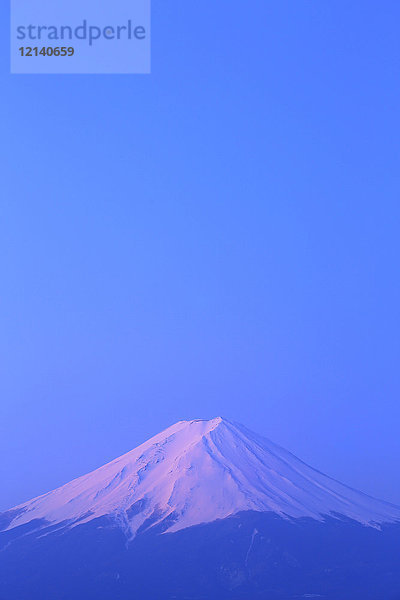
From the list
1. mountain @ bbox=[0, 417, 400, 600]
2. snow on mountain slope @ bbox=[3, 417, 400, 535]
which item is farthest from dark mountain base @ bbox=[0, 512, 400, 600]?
snow on mountain slope @ bbox=[3, 417, 400, 535]

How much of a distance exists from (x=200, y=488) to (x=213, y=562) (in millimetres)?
3226

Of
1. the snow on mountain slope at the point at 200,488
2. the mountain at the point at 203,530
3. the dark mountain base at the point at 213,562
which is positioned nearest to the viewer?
the dark mountain base at the point at 213,562

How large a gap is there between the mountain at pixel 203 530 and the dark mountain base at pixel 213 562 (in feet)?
0.12

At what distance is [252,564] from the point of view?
23656mm

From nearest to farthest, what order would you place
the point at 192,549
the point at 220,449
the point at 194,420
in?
the point at 192,549 < the point at 220,449 < the point at 194,420

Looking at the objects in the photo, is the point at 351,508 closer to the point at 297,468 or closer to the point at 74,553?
the point at 297,468

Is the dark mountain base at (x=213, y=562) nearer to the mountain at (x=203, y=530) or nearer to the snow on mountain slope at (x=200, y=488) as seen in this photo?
the mountain at (x=203, y=530)

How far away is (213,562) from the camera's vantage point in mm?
23719

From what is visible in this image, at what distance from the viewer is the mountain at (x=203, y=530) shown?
2294 cm

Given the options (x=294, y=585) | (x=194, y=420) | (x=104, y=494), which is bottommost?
(x=294, y=585)

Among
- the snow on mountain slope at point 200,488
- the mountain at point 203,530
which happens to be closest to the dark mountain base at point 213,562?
the mountain at point 203,530

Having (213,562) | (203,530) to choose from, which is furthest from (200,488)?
(213,562)

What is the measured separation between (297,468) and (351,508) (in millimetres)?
2445

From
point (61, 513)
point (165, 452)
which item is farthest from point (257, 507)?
point (61, 513)
